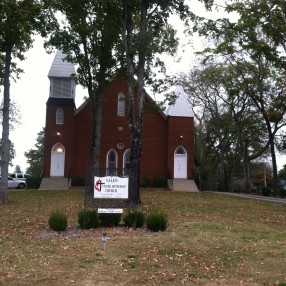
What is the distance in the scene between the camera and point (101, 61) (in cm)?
2362

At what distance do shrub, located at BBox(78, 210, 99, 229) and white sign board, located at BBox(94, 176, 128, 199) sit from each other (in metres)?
0.77

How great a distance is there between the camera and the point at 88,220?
467 inches

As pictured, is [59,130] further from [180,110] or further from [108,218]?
[108,218]

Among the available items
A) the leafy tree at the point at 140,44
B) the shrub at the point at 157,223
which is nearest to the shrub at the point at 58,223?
the shrub at the point at 157,223

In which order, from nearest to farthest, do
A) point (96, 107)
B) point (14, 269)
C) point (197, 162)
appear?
point (14, 269) → point (96, 107) → point (197, 162)

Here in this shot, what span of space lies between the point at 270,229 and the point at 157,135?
22.6 metres

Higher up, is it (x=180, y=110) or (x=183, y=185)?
(x=180, y=110)

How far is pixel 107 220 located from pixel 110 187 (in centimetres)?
117

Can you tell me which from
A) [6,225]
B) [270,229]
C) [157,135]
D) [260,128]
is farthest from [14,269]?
[260,128]

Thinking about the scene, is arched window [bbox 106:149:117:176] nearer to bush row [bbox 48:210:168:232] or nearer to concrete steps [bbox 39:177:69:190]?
concrete steps [bbox 39:177:69:190]

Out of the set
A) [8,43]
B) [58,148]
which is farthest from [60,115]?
[8,43]

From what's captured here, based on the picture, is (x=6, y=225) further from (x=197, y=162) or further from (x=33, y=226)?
(x=197, y=162)

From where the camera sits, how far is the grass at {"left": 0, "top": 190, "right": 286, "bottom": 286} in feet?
23.5

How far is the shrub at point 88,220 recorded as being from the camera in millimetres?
11852
